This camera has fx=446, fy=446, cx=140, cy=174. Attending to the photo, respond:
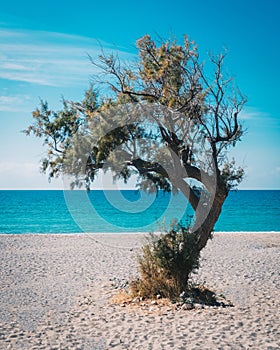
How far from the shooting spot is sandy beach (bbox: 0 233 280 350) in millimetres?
6715

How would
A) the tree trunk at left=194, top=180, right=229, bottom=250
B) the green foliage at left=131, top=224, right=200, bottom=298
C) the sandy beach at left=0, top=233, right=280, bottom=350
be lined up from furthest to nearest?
the tree trunk at left=194, top=180, right=229, bottom=250 < the green foliage at left=131, top=224, right=200, bottom=298 < the sandy beach at left=0, top=233, right=280, bottom=350

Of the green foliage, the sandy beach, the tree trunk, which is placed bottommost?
the sandy beach

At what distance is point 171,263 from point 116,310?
144cm

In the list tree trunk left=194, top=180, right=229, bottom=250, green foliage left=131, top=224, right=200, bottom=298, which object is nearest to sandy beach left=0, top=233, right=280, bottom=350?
green foliage left=131, top=224, right=200, bottom=298

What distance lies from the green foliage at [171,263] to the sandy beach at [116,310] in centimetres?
58

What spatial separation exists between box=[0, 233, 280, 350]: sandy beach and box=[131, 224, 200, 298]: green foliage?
576 millimetres

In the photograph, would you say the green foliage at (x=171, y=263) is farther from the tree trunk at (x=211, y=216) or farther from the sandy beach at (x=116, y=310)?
the sandy beach at (x=116, y=310)

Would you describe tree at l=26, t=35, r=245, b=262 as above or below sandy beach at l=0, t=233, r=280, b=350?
above

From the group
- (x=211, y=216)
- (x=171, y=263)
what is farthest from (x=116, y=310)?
(x=211, y=216)

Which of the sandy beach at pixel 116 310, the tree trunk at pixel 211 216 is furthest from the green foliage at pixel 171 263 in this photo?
the sandy beach at pixel 116 310

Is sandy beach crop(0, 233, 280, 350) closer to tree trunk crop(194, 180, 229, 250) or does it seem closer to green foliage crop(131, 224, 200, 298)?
green foliage crop(131, 224, 200, 298)

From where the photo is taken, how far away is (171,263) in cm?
903

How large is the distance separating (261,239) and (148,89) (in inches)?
594

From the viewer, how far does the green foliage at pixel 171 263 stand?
9.05 metres
